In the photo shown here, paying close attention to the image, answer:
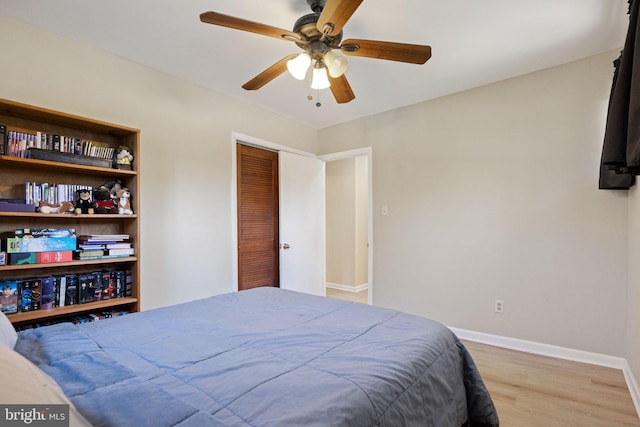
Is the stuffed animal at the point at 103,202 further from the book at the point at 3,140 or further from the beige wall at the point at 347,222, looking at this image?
the beige wall at the point at 347,222

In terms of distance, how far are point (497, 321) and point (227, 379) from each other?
2.82 metres

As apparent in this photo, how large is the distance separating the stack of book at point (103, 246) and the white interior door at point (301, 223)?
70.9 inches

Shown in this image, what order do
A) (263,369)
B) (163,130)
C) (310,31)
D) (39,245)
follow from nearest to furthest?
(263,369)
(310,31)
(39,245)
(163,130)

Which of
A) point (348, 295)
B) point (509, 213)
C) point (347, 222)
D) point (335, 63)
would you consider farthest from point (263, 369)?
point (347, 222)

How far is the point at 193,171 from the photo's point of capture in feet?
9.71

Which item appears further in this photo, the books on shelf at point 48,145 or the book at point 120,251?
the book at point 120,251

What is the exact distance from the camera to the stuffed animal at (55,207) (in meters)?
1.95

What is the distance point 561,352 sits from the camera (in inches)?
103

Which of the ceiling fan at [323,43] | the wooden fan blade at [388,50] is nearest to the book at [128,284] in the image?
the ceiling fan at [323,43]

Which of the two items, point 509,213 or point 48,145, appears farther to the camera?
point 509,213

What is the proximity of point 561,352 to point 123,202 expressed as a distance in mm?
3766

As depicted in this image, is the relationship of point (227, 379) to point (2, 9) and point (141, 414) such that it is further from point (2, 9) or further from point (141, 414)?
point (2, 9)

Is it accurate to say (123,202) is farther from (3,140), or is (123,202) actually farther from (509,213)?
(509,213)

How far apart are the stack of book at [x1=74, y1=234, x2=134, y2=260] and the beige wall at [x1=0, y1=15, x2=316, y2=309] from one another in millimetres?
277
